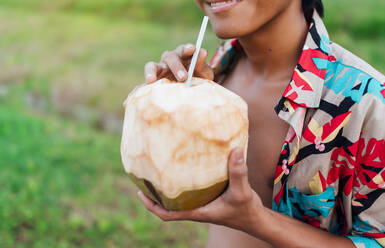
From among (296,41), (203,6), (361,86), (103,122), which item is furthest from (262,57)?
(103,122)

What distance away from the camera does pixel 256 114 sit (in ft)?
4.39

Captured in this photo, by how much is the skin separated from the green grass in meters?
1.18

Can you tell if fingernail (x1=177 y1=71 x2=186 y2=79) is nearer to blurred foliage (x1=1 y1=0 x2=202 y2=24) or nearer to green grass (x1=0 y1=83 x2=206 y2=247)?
green grass (x1=0 y1=83 x2=206 y2=247)

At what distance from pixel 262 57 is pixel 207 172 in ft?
1.84

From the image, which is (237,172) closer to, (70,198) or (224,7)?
(224,7)

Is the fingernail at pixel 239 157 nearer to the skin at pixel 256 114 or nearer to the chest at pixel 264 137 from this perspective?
the skin at pixel 256 114

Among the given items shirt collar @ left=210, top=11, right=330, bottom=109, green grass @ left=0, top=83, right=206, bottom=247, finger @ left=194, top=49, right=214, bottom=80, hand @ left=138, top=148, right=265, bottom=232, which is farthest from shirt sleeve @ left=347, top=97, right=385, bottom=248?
green grass @ left=0, top=83, right=206, bottom=247

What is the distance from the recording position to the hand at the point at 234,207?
0.94 meters

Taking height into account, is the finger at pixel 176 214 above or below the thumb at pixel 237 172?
below

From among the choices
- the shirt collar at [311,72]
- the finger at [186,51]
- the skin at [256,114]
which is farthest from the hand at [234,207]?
the finger at [186,51]

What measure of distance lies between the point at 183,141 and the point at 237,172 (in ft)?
0.48

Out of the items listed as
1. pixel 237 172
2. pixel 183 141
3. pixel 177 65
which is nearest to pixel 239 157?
pixel 237 172

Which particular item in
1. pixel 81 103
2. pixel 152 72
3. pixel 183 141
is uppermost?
pixel 152 72

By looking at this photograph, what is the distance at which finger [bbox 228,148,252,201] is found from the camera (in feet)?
3.04
